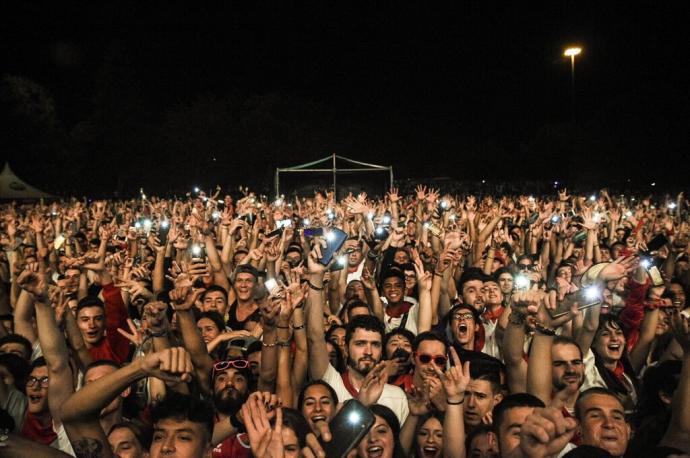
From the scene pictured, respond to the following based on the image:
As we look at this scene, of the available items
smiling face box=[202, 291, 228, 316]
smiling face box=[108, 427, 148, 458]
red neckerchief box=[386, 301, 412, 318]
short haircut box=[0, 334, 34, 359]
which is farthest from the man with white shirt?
short haircut box=[0, 334, 34, 359]

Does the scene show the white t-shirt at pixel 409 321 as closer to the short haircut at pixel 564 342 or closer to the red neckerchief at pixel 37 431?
the short haircut at pixel 564 342

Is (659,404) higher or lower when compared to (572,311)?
lower

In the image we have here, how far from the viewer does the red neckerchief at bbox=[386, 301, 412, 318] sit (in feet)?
18.9

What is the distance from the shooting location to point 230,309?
583 centimetres

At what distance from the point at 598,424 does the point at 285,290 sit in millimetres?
1925

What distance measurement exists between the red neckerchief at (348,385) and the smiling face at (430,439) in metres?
0.73

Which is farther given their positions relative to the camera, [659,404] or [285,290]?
[285,290]

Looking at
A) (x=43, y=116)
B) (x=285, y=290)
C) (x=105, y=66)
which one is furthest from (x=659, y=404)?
(x=105, y=66)

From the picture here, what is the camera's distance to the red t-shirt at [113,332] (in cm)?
471

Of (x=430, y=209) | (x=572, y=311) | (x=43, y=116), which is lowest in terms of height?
(x=572, y=311)

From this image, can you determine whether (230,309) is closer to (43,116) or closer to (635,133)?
(635,133)

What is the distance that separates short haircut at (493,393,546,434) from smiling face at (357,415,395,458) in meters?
0.55

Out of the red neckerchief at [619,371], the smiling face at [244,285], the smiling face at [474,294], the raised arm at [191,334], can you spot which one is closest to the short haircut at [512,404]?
the red neckerchief at [619,371]

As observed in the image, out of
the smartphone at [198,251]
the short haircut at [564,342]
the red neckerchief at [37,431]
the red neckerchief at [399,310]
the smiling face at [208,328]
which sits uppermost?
the smartphone at [198,251]
